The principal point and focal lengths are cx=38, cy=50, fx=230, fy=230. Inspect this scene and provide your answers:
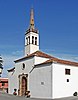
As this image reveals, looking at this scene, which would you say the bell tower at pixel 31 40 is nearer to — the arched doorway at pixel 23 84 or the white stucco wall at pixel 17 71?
the white stucco wall at pixel 17 71

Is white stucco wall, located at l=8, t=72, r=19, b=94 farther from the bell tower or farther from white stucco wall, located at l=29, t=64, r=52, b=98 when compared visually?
white stucco wall, located at l=29, t=64, r=52, b=98

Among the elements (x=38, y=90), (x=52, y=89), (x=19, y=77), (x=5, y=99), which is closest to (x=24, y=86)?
(x=19, y=77)

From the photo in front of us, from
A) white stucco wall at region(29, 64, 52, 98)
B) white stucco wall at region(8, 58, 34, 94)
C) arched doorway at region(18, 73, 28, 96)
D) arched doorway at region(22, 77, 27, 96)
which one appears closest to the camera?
white stucco wall at region(29, 64, 52, 98)

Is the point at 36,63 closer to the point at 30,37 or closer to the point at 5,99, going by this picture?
the point at 30,37

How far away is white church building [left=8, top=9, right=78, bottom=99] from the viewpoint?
3281 centimetres

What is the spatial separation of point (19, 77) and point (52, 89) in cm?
1023

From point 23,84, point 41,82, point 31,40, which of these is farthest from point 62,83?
point 31,40

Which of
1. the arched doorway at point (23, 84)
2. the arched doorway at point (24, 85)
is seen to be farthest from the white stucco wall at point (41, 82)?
the arched doorway at point (24, 85)

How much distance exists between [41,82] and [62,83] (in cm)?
326

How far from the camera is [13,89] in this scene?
140 feet

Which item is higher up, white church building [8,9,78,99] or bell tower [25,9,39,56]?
bell tower [25,9,39,56]

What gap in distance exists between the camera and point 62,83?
3331 cm

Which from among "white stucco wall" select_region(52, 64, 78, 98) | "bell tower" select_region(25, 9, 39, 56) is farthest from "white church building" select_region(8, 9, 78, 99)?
"bell tower" select_region(25, 9, 39, 56)

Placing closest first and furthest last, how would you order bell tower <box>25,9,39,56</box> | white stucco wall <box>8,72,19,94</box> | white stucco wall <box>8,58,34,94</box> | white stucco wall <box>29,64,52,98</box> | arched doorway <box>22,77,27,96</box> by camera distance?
white stucco wall <box>29,64,52,98</box> < white stucco wall <box>8,58,34,94</box> < arched doorway <box>22,77,27,96</box> < white stucco wall <box>8,72,19,94</box> < bell tower <box>25,9,39,56</box>
